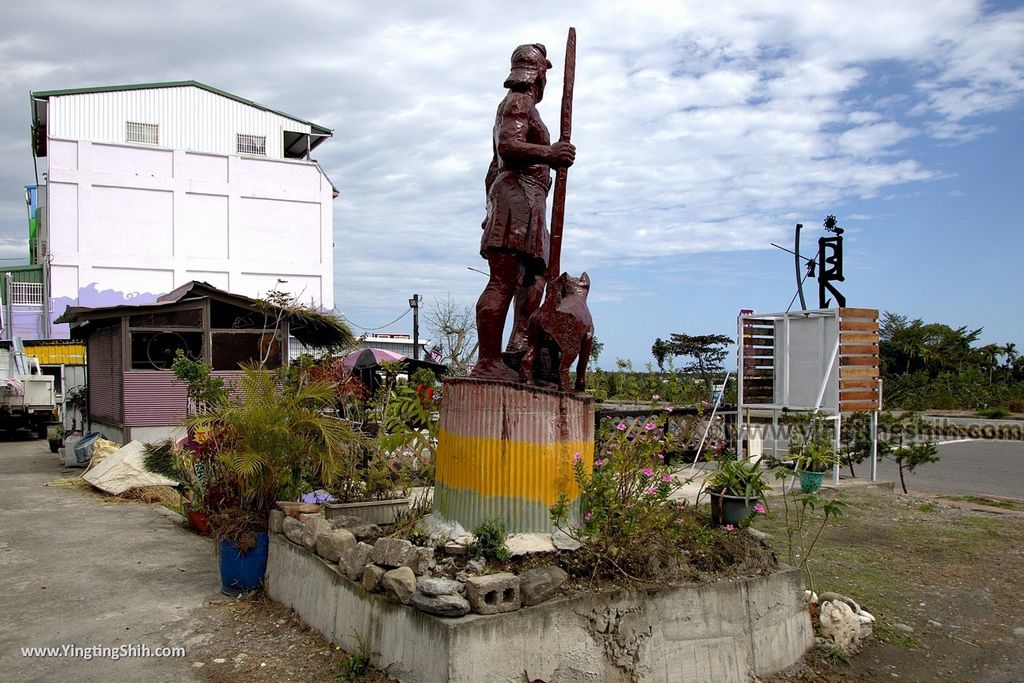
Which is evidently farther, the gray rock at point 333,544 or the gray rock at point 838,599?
Result: the gray rock at point 838,599

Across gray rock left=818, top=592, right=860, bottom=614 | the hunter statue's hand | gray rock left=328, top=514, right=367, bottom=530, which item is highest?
the hunter statue's hand

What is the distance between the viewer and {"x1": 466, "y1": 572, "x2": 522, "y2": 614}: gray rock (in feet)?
12.7

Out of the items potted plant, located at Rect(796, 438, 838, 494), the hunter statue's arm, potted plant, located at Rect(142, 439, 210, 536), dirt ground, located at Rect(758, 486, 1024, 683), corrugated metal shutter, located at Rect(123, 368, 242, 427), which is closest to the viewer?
dirt ground, located at Rect(758, 486, 1024, 683)

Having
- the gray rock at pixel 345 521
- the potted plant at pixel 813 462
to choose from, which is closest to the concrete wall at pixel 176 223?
the potted plant at pixel 813 462

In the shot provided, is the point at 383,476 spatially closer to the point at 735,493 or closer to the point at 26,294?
the point at 735,493

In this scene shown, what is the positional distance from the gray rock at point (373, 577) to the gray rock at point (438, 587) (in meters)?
0.43

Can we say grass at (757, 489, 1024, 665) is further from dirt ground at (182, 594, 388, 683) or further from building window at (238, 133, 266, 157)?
building window at (238, 133, 266, 157)

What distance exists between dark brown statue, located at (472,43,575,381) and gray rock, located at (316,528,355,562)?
134cm

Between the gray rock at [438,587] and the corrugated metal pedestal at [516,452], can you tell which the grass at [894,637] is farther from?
the gray rock at [438,587]

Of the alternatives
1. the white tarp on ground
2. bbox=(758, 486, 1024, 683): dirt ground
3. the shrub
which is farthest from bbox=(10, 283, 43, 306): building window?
the shrub

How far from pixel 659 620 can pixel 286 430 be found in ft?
10.3

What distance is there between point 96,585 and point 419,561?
348 cm

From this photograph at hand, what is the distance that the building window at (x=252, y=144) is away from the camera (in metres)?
29.1

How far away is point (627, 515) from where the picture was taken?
4777 mm
